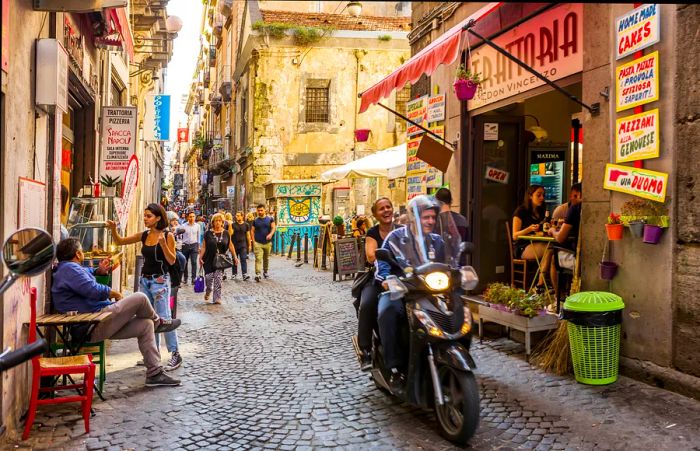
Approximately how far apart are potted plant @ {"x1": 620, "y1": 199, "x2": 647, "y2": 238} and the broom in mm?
884

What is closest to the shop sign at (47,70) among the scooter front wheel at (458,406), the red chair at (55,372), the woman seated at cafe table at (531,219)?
the red chair at (55,372)

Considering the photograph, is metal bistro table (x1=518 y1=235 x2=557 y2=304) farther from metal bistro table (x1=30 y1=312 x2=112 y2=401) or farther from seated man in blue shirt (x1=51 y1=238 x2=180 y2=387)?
metal bistro table (x1=30 y1=312 x2=112 y2=401)

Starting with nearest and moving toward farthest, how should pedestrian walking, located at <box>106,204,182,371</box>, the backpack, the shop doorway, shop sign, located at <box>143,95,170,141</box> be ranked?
pedestrian walking, located at <box>106,204,182,371</box>, the backpack, the shop doorway, shop sign, located at <box>143,95,170,141</box>

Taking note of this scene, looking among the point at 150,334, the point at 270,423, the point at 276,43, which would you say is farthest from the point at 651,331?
the point at 276,43

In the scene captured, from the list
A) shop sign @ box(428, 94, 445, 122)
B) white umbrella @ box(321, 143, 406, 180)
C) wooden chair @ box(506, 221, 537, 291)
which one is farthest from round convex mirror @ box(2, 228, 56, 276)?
white umbrella @ box(321, 143, 406, 180)

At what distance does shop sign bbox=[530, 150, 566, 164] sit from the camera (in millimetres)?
10453

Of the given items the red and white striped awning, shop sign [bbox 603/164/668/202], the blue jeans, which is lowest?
the blue jeans

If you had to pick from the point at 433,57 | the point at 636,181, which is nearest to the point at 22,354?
the point at 636,181

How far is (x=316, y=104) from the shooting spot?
27.1 m

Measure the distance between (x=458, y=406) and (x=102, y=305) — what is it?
3.40 metres

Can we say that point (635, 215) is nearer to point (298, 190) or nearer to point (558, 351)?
point (558, 351)

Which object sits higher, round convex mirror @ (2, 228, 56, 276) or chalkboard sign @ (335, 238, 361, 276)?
round convex mirror @ (2, 228, 56, 276)

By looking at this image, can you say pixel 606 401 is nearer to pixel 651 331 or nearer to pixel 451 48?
pixel 651 331

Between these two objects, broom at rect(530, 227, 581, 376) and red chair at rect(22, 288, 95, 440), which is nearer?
red chair at rect(22, 288, 95, 440)
